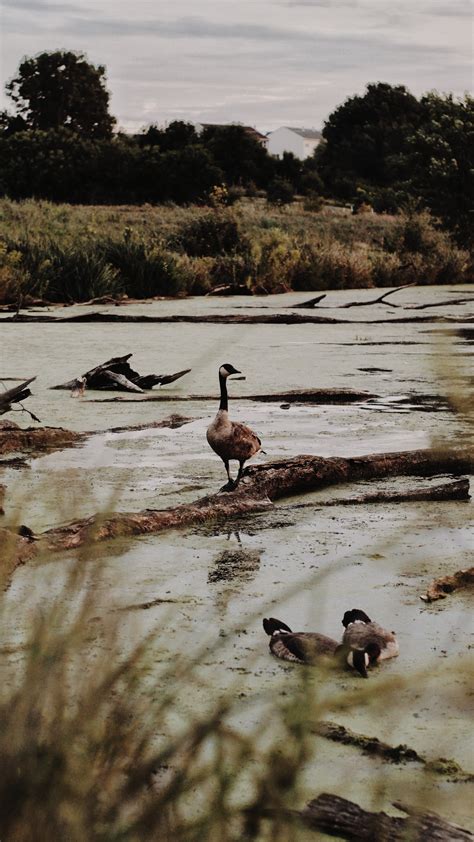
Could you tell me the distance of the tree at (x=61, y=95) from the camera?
72062 mm

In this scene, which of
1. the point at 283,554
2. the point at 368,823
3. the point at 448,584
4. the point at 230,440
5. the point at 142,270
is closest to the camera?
the point at 368,823

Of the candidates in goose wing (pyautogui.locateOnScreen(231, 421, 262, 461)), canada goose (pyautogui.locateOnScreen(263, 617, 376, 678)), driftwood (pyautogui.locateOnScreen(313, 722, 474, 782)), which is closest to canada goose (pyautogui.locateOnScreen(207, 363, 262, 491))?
goose wing (pyautogui.locateOnScreen(231, 421, 262, 461))

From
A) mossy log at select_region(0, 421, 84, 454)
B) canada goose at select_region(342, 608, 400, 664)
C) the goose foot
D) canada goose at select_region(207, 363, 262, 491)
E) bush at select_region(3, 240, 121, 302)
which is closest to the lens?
canada goose at select_region(342, 608, 400, 664)

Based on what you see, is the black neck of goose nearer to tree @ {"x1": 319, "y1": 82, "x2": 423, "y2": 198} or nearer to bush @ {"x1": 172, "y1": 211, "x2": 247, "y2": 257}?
bush @ {"x1": 172, "y1": 211, "x2": 247, "y2": 257}

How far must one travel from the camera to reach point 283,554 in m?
4.45

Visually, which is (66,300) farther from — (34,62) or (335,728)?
(34,62)

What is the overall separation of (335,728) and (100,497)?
8.85 ft

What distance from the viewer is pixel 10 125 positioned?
219 ft

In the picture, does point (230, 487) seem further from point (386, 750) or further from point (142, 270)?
point (142, 270)

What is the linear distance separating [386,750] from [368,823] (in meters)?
0.57

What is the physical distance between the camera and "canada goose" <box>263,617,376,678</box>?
3.07m

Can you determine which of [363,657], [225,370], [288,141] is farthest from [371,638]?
[288,141]

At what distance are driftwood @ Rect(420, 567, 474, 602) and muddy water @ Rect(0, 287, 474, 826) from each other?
0.14ft

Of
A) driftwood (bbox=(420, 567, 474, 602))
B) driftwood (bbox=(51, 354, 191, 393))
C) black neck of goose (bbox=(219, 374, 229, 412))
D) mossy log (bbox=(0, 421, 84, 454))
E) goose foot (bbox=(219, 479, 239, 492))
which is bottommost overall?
driftwood (bbox=(51, 354, 191, 393))
